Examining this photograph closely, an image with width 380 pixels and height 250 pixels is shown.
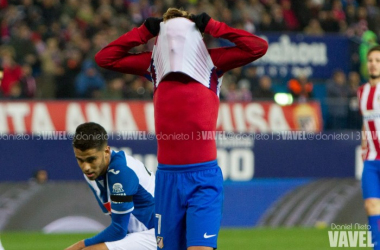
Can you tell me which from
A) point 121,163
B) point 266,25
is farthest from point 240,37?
point 266,25

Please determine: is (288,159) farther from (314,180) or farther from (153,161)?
(153,161)

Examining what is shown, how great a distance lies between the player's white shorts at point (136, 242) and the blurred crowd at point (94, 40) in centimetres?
927

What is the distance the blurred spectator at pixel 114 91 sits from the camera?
16.0 meters

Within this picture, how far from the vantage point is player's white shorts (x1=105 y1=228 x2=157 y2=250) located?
611 centimetres

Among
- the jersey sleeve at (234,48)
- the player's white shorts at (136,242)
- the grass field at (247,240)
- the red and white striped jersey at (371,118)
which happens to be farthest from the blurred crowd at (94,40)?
the jersey sleeve at (234,48)

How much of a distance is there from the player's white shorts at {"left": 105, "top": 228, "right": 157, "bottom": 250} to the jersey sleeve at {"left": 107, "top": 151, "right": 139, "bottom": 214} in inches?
12.1

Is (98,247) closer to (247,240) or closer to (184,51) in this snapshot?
(184,51)

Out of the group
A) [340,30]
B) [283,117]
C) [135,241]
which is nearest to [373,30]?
[340,30]

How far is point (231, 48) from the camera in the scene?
564 centimetres

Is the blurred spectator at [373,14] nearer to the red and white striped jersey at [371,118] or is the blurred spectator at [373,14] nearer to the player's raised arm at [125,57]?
A: the red and white striped jersey at [371,118]

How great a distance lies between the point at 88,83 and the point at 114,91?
0.58 meters

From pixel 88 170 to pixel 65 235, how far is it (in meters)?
6.64

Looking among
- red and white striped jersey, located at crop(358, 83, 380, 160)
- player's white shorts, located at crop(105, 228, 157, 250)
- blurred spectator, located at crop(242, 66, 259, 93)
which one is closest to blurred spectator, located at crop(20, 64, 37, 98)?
blurred spectator, located at crop(242, 66, 259, 93)

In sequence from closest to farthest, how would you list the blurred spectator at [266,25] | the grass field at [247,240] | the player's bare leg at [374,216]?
1. the player's bare leg at [374,216]
2. the grass field at [247,240]
3. the blurred spectator at [266,25]
